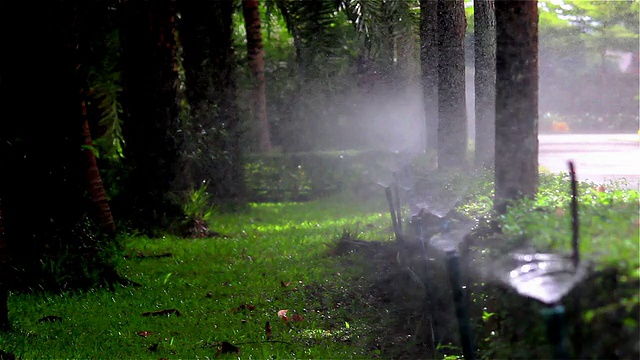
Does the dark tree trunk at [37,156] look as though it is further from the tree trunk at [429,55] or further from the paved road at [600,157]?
the tree trunk at [429,55]

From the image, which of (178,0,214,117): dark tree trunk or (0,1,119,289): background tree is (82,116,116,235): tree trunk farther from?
(178,0,214,117): dark tree trunk

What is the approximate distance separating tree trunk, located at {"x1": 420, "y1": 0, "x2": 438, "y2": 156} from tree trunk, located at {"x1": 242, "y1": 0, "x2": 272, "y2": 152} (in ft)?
22.0

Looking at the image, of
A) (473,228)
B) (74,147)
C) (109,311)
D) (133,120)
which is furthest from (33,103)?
(473,228)

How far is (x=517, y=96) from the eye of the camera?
5.95 m

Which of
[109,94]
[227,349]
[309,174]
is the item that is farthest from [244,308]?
[309,174]

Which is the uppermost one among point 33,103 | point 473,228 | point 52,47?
point 52,47

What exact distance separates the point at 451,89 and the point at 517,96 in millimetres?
5748

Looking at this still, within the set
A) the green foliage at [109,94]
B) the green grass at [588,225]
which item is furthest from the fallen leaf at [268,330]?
the green foliage at [109,94]

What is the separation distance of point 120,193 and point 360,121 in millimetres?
11651

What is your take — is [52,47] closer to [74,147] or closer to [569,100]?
[74,147]

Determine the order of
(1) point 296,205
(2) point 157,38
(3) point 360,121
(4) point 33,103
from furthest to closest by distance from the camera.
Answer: (3) point 360,121 → (1) point 296,205 → (2) point 157,38 → (4) point 33,103

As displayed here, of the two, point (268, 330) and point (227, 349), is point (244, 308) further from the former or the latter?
point (227, 349)

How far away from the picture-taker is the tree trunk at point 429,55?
14.0 m

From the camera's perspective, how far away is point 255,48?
22.0 meters
